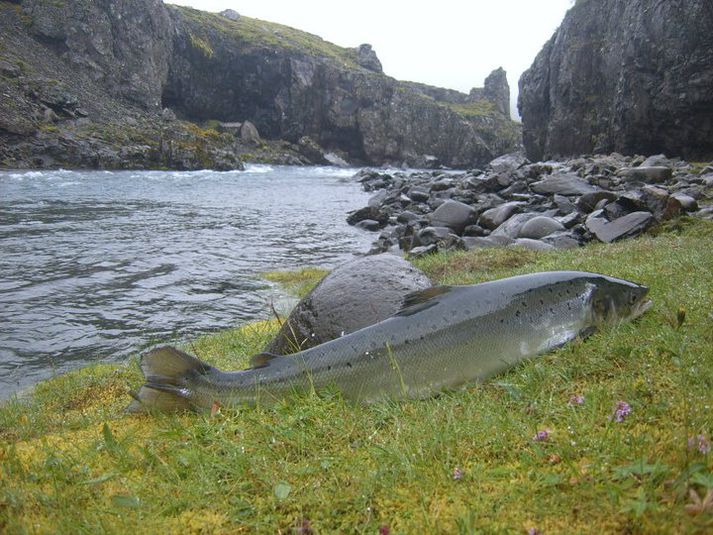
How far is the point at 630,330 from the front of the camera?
424 cm

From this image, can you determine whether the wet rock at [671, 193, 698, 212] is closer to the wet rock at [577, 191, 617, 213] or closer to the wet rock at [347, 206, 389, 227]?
the wet rock at [577, 191, 617, 213]

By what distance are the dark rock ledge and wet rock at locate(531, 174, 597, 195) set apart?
0.04 meters

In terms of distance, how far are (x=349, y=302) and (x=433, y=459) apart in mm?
3346

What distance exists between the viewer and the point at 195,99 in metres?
91.8

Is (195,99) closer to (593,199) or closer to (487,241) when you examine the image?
(593,199)

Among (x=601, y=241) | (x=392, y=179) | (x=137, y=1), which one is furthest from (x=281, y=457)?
(x=137, y=1)

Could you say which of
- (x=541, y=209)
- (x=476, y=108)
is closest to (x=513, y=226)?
(x=541, y=209)

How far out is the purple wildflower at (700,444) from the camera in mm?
2348

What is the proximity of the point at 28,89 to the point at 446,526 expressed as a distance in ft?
193

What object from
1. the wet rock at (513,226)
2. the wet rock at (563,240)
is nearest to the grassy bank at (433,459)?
the wet rock at (563,240)

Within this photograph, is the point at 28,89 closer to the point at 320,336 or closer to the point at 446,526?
the point at 320,336

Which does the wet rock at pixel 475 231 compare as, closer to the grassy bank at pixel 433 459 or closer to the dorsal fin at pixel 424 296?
the grassy bank at pixel 433 459

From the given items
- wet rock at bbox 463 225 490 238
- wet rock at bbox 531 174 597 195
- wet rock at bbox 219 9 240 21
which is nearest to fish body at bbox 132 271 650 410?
wet rock at bbox 463 225 490 238

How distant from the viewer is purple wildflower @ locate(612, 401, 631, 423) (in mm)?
2906
